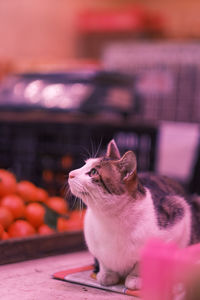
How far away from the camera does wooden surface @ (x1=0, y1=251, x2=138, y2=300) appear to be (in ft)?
2.52

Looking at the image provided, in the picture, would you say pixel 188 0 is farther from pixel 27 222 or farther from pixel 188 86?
pixel 27 222

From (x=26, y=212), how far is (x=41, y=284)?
0.74 ft

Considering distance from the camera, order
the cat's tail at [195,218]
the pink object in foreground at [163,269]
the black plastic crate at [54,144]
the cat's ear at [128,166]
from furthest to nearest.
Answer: the black plastic crate at [54,144], the cat's tail at [195,218], the cat's ear at [128,166], the pink object in foreground at [163,269]

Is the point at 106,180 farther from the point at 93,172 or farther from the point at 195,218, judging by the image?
the point at 195,218

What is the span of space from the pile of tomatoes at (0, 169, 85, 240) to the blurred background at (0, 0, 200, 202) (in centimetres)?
18

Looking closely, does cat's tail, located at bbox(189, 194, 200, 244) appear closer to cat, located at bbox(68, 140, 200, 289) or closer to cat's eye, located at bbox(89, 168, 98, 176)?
cat, located at bbox(68, 140, 200, 289)

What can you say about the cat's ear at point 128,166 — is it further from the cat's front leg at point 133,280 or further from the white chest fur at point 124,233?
the cat's front leg at point 133,280

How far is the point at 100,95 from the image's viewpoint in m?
1.93

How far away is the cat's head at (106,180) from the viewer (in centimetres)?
75

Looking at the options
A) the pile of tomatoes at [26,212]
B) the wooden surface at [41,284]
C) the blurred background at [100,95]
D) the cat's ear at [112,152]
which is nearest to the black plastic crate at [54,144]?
the blurred background at [100,95]

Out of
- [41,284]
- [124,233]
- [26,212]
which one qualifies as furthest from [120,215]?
[26,212]

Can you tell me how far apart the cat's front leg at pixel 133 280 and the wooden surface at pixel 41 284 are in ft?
0.07

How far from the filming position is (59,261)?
38.5 inches

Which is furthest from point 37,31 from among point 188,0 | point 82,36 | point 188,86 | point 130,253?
point 130,253
